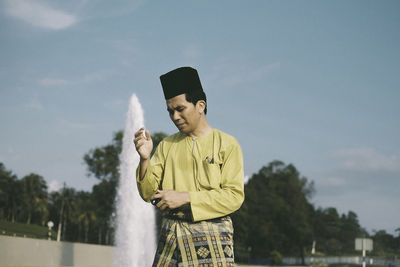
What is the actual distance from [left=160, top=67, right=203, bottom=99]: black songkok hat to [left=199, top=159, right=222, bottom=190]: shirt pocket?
0.42m

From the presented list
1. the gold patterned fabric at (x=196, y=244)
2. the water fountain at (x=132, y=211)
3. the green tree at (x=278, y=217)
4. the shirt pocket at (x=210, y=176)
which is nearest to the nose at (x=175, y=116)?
the shirt pocket at (x=210, y=176)

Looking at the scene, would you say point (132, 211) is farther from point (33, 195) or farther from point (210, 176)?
point (33, 195)

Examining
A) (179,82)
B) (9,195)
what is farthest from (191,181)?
(9,195)

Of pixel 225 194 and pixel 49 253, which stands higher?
pixel 225 194

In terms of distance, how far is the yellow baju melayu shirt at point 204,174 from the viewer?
2.58m

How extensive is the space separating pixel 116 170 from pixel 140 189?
43223 mm

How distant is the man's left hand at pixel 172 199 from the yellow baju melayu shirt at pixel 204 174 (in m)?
0.04

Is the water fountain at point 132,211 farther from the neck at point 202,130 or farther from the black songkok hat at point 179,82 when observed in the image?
the black songkok hat at point 179,82

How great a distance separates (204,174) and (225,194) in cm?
18

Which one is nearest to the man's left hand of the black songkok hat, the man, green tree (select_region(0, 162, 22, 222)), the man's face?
the man

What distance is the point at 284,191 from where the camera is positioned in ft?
226

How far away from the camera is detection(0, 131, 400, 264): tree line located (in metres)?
46.0

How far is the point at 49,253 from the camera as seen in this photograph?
64.5 feet

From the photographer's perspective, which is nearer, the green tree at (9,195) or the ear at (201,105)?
the ear at (201,105)
